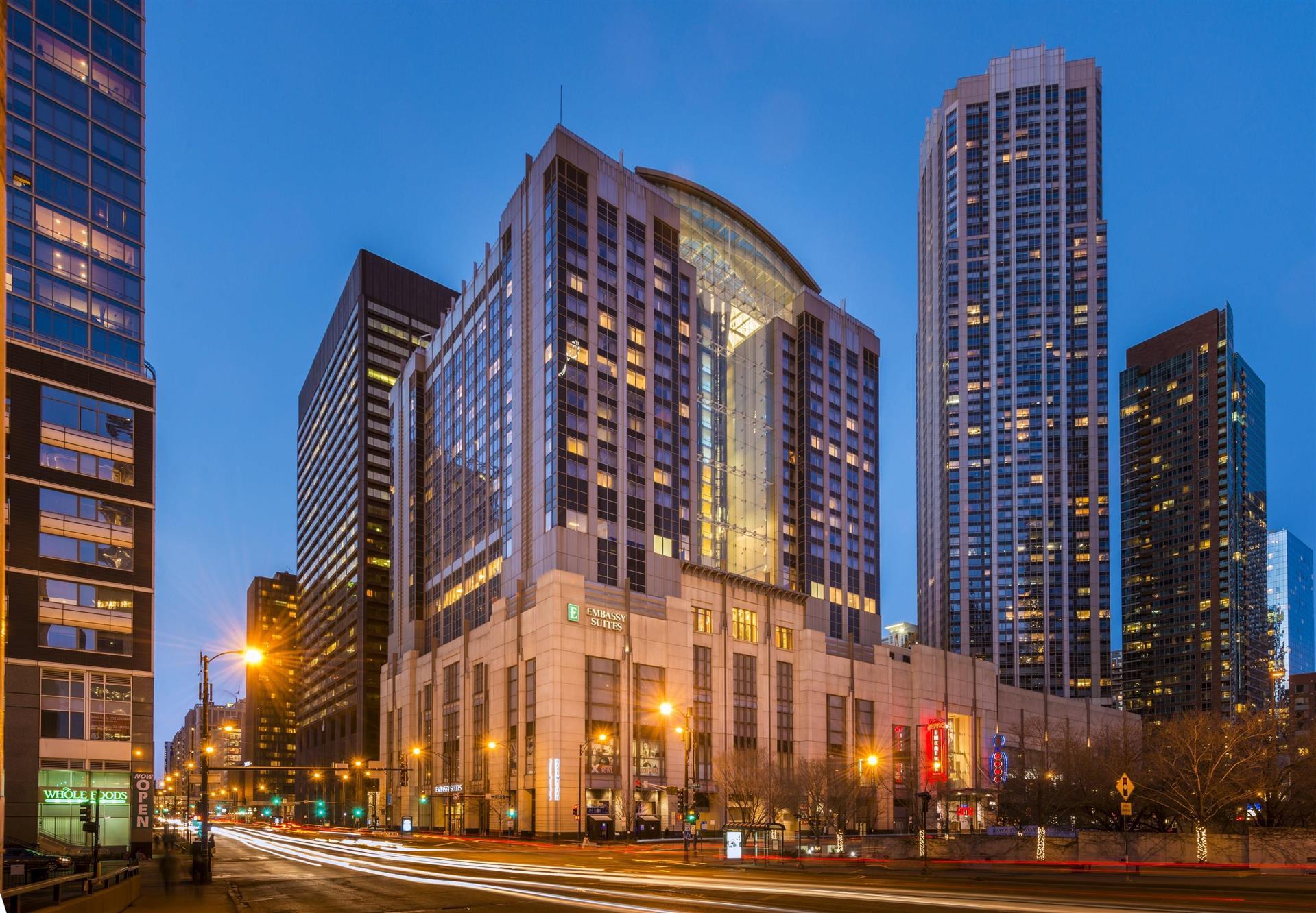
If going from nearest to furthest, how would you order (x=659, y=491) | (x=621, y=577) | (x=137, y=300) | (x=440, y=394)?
(x=137, y=300), (x=621, y=577), (x=659, y=491), (x=440, y=394)

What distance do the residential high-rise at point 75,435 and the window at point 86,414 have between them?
0.31 ft

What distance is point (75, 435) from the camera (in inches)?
2643

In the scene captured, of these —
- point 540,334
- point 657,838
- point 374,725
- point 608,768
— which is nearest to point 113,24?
point 540,334

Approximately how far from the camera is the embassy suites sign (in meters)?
98.1

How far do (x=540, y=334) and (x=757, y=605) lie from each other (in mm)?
41513

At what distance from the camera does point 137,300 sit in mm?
73938

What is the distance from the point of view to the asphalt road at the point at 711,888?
2822 centimetres

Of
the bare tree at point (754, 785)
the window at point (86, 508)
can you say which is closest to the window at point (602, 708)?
the bare tree at point (754, 785)

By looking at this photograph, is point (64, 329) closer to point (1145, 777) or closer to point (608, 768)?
point (608, 768)

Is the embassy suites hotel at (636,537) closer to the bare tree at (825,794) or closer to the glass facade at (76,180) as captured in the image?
the bare tree at (825,794)

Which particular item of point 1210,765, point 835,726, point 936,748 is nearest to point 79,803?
point 1210,765

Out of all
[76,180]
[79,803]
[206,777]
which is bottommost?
[79,803]

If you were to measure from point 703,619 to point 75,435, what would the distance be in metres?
67.2

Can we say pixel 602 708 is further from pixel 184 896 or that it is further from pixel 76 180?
pixel 184 896
